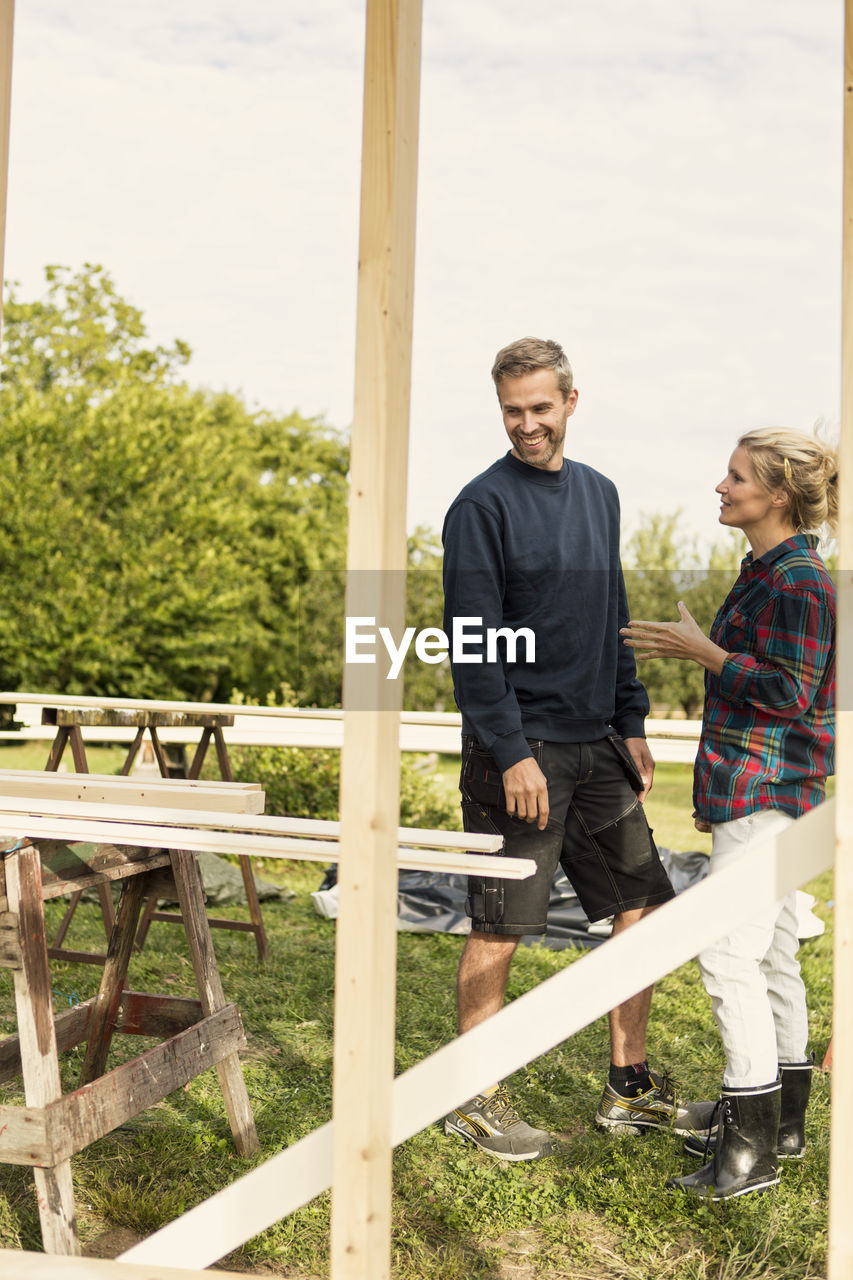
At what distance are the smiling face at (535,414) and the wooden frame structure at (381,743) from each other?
51.9 inches

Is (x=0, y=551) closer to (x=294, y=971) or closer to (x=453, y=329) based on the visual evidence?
(x=453, y=329)

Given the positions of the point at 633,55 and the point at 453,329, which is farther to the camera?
the point at 453,329

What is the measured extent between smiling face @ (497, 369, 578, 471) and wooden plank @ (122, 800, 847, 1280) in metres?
1.60

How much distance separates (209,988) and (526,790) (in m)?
1.04

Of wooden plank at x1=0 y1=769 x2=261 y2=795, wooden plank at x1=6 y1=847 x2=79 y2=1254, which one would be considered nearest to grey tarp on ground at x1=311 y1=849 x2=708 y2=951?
wooden plank at x1=0 y1=769 x2=261 y2=795

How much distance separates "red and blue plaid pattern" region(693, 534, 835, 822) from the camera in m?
2.61

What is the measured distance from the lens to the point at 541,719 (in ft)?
10.3

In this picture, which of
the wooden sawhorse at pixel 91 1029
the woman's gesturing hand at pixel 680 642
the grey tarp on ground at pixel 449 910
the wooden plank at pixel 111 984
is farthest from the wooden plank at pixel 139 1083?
the grey tarp on ground at pixel 449 910

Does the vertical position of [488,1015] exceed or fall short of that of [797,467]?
it falls short

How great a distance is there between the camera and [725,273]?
20172 millimetres

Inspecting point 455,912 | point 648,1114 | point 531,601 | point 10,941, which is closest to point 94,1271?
point 10,941

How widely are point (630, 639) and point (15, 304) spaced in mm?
20634

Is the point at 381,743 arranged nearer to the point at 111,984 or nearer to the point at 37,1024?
the point at 37,1024

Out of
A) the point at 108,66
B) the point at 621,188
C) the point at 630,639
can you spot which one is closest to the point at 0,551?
the point at 108,66
